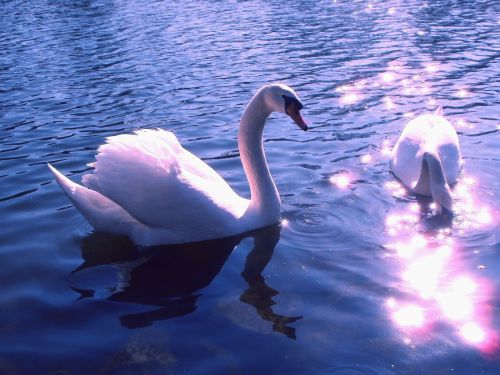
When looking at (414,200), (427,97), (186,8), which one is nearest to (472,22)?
(427,97)


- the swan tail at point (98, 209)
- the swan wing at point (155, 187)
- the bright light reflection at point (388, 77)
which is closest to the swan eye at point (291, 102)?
the swan wing at point (155, 187)

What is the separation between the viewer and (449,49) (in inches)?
728

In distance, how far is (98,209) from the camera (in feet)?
24.5

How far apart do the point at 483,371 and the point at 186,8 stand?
2836 cm

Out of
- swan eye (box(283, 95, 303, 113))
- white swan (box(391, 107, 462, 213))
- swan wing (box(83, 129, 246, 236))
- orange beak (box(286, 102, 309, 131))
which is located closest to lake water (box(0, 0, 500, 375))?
white swan (box(391, 107, 462, 213))

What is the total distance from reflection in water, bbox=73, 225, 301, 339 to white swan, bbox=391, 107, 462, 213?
2260 millimetres

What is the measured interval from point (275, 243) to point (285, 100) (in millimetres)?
1670

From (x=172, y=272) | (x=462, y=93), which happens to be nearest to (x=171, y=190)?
(x=172, y=272)

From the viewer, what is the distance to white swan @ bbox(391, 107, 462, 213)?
331 inches

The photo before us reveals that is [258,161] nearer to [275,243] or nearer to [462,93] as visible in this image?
[275,243]

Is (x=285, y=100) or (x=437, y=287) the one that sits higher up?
(x=285, y=100)

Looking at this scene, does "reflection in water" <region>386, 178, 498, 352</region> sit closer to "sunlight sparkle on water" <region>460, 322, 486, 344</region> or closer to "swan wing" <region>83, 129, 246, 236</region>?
"sunlight sparkle on water" <region>460, 322, 486, 344</region>

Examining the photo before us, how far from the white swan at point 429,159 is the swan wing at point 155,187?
2.92m

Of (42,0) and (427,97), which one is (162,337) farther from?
(42,0)
